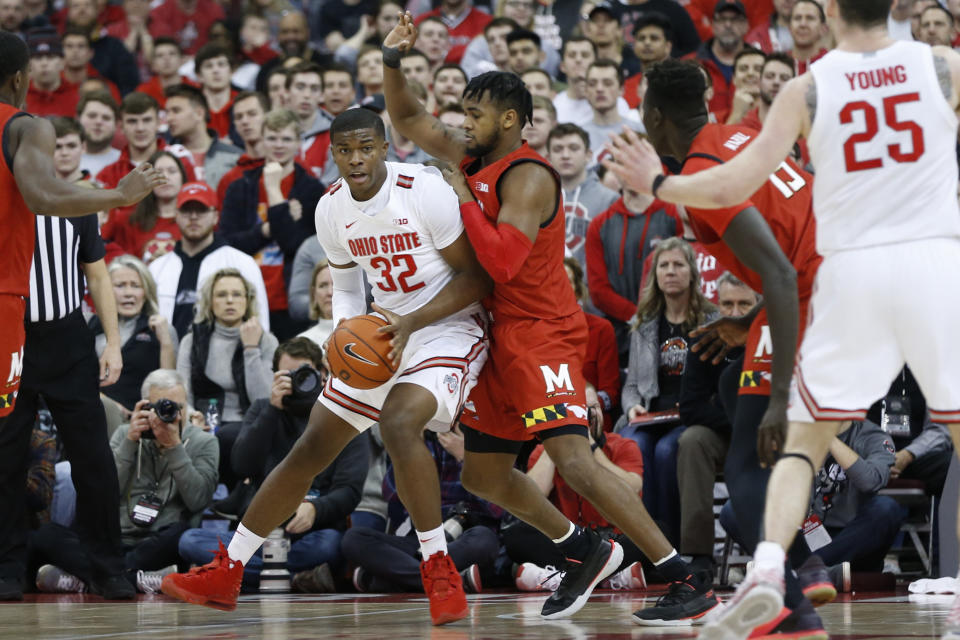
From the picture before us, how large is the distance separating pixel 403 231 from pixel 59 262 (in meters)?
2.63

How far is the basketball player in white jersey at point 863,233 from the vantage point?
413cm

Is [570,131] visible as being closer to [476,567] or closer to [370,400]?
[476,567]

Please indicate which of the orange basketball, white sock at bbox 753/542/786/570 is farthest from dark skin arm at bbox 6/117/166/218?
white sock at bbox 753/542/786/570

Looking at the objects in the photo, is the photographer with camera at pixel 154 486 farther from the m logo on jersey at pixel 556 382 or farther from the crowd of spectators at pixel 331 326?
the m logo on jersey at pixel 556 382

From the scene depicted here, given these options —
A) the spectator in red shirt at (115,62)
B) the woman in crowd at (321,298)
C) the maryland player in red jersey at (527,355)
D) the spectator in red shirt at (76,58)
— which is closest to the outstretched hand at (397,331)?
the maryland player in red jersey at (527,355)

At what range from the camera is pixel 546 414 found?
18.6 feet

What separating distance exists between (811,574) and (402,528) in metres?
4.41

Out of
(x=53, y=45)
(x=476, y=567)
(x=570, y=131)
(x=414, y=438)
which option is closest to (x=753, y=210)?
(x=414, y=438)

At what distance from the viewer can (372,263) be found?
602 cm

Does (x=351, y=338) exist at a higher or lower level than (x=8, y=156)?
lower

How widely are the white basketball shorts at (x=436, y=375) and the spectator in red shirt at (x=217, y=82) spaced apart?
857 cm

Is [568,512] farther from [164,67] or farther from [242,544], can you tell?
[164,67]

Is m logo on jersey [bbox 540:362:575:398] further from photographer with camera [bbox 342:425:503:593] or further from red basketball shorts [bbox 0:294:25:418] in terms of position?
photographer with camera [bbox 342:425:503:593]

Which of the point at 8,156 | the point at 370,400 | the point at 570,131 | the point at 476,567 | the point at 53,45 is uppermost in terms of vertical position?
the point at 53,45
